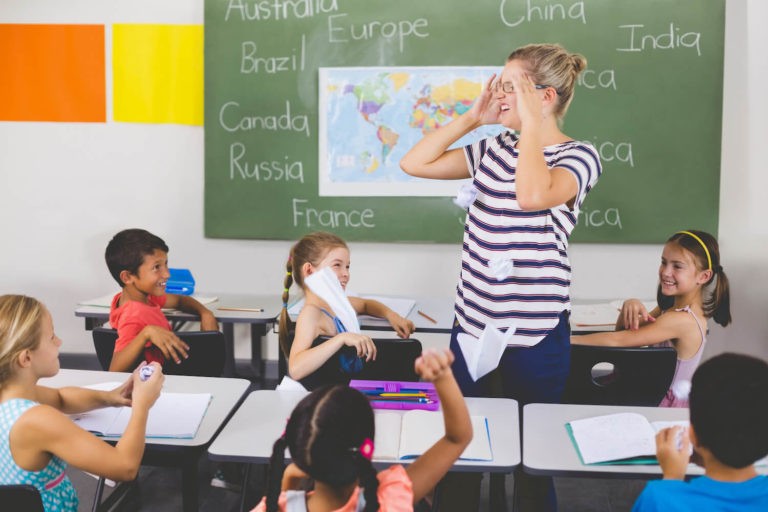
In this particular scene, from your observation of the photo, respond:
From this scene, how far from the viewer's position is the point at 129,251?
2918 mm

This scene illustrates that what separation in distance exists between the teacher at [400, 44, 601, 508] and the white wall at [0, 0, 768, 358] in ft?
6.99

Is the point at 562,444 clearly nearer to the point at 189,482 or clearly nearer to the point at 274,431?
the point at 274,431

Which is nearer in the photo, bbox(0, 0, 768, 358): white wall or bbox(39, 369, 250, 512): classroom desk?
bbox(39, 369, 250, 512): classroom desk

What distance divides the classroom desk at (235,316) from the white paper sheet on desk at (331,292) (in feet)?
2.97

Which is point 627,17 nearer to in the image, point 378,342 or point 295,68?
point 295,68

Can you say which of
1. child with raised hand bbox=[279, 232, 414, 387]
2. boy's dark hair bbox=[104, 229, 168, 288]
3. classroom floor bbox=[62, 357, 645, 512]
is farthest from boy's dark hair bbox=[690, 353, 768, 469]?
boy's dark hair bbox=[104, 229, 168, 288]

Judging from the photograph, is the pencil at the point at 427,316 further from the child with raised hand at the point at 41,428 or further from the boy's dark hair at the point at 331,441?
the boy's dark hair at the point at 331,441

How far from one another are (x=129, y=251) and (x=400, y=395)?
1440mm

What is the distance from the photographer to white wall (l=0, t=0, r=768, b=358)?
396cm

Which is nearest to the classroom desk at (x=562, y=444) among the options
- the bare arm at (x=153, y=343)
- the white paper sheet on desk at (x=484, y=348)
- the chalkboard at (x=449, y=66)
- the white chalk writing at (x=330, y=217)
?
the white paper sheet on desk at (x=484, y=348)

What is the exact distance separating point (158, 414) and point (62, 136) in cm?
280

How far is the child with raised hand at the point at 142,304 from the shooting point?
2.51 metres

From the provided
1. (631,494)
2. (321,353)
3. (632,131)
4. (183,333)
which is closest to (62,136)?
(183,333)

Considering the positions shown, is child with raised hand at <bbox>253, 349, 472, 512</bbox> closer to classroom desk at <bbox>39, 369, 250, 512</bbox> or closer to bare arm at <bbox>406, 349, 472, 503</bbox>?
bare arm at <bbox>406, 349, 472, 503</bbox>
